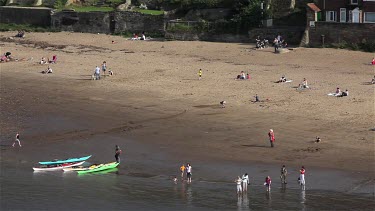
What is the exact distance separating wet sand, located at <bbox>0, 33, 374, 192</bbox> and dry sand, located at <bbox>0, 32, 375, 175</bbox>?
0.06m

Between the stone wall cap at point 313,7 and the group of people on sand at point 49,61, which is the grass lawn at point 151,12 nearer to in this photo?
the group of people on sand at point 49,61

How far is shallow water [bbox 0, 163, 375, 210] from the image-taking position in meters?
35.8

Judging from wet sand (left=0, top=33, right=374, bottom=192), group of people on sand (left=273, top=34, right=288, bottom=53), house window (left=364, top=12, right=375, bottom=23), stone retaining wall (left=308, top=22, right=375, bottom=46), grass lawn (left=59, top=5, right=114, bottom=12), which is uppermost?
grass lawn (left=59, top=5, right=114, bottom=12)

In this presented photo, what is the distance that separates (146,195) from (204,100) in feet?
51.7

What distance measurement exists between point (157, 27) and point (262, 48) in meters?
12.0

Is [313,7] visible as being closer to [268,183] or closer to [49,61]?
[49,61]

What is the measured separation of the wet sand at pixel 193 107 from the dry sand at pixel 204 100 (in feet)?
0.19

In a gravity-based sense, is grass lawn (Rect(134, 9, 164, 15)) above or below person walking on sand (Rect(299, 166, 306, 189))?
above

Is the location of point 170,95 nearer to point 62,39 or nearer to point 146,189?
point 146,189

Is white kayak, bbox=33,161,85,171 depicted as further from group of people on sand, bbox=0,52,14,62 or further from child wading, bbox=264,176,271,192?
group of people on sand, bbox=0,52,14,62

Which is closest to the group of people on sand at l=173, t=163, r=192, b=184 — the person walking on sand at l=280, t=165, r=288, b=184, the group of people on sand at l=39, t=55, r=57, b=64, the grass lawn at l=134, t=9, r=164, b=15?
the person walking on sand at l=280, t=165, r=288, b=184

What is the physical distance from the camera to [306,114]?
48.1 metres

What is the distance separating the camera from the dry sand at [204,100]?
4325 centimetres

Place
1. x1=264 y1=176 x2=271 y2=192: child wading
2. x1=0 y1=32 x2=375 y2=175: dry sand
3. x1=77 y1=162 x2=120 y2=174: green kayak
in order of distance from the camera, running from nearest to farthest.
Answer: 1. x1=264 y1=176 x2=271 y2=192: child wading
2. x1=77 y1=162 x2=120 y2=174: green kayak
3. x1=0 y1=32 x2=375 y2=175: dry sand
